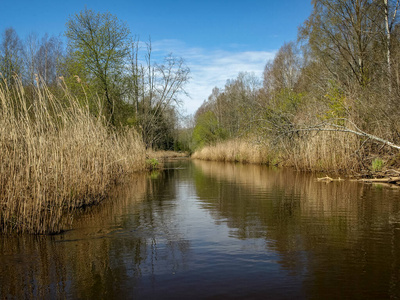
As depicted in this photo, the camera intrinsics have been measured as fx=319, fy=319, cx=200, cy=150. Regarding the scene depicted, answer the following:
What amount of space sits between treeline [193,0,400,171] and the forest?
5cm

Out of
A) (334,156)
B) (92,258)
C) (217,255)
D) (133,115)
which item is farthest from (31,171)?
(133,115)

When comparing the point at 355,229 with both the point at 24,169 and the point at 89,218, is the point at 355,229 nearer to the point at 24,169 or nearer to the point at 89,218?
the point at 89,218

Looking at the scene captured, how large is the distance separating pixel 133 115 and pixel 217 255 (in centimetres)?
1751

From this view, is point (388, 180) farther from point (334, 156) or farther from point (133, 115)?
point (133, 115)

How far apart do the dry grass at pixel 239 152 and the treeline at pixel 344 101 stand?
60cm

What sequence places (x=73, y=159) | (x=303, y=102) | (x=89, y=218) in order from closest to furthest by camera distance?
(x=89, y=218)
(x=73, y=159)
(x=303, y=102)

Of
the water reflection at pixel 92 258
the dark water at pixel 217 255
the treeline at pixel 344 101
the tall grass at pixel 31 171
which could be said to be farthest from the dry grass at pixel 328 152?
the tall grass at pixel 31 171

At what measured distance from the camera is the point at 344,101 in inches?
430

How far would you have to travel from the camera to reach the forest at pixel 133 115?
4.37m

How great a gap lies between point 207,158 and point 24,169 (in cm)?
2589

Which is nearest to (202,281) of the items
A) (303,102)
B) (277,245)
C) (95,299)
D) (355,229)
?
(95,299)

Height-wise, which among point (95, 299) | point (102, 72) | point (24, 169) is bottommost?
point (95, 299)

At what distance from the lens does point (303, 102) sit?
1585 cm

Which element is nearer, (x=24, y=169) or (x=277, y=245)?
(x=277, y=245)
